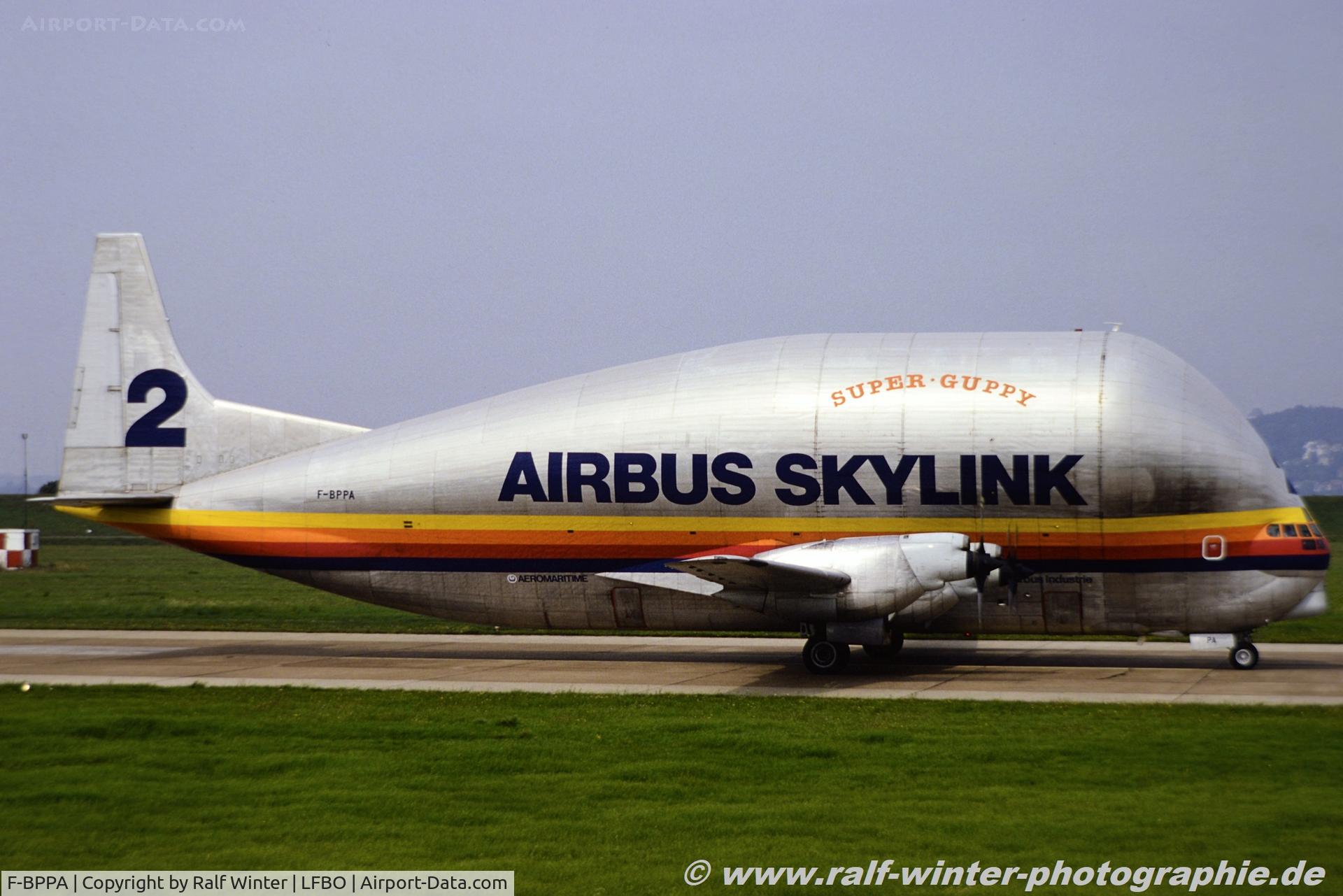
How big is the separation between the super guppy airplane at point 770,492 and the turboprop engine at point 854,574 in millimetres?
59

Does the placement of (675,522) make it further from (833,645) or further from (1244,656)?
(1244,656)

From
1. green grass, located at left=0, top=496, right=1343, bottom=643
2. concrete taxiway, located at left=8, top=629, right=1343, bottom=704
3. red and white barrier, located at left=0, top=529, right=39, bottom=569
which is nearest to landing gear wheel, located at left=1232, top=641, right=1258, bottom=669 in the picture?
concrete taxiway, located at left=8, top=629, right=1343, bottom=704

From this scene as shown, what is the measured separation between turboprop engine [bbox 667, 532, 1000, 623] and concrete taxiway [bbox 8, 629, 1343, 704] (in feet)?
4.64

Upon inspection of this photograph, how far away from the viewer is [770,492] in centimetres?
2538

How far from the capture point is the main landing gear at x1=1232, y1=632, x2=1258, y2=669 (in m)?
24.9

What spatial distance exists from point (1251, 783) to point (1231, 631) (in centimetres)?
1146

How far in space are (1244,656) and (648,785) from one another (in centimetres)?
1554

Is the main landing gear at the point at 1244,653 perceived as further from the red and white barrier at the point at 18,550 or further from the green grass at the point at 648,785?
the red and white barrier at the point at 18,550

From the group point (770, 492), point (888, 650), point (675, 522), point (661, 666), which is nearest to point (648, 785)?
point (770, 492)

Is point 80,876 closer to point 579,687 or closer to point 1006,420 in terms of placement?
point 579,687

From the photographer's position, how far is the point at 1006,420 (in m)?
24.6

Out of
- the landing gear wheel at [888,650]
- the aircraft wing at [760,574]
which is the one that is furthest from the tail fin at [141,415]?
the landing gear wheel at [888,650]

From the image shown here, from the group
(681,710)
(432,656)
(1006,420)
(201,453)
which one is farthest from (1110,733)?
(201,453)

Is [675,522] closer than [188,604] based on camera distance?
Yes
